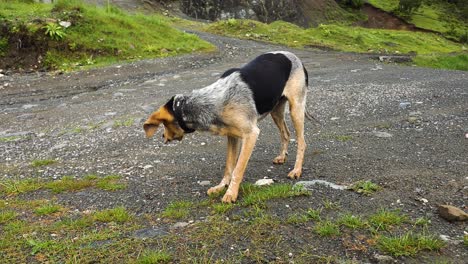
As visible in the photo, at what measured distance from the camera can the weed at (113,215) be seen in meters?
5.45

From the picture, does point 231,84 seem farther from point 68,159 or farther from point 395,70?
point 395,70

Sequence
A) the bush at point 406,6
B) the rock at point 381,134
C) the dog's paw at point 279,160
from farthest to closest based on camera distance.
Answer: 1. the bush at point 406,6
2. the rock at point 381,134
3. the dog's paw at point 279,160

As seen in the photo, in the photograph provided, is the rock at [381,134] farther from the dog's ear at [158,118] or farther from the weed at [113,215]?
the weed at [113,215]

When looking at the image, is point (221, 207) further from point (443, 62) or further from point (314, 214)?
point (443, 62)

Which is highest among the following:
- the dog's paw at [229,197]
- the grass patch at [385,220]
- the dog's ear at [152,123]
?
the dog's ear at [152,123]

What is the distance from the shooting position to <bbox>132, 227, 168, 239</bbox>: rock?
4.98 metres

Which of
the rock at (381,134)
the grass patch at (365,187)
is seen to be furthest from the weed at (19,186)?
the rock at (381,134)

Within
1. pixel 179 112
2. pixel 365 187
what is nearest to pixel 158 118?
pixel 179 112

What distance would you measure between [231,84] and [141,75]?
38.4ft

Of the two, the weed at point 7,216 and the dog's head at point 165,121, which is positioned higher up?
the dog's head at point 165,121

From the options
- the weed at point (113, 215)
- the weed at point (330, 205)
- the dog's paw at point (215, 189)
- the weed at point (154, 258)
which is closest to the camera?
the weed at point (154, 258)

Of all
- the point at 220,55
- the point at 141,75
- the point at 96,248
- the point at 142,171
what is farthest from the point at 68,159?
the point at 220,55

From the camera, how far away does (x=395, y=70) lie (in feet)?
58.1

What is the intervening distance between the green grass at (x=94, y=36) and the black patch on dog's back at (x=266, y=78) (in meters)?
14.4
